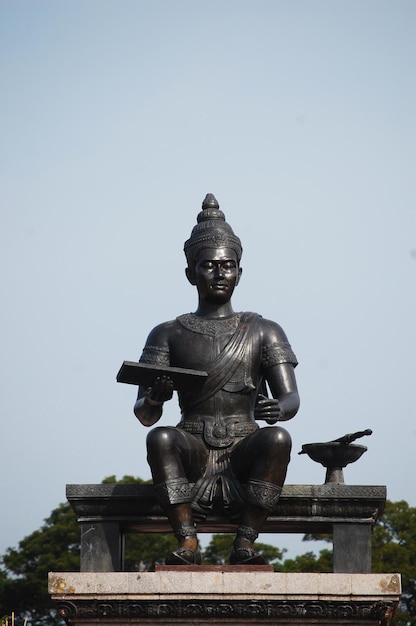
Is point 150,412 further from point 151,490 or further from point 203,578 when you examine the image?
point 203,578

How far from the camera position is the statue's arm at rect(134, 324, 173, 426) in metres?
11.3

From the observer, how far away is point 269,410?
1141 cm

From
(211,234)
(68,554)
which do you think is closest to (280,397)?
(211,234)

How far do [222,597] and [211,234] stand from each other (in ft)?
10.0

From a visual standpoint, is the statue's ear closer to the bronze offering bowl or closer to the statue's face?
the statue's face

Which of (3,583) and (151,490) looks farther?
(3,583)

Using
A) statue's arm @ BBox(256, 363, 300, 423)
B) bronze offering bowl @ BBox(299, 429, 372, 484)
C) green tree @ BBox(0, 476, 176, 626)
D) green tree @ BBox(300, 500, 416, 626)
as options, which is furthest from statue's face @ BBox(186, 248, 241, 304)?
green tree @ BBox(0, 476, 176, 626)

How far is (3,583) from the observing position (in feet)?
115

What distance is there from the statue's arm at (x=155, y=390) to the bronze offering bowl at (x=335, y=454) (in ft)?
4.06

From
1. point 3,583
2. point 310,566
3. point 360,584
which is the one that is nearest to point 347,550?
point 360,584

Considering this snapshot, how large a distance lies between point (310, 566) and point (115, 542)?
68.3 ft

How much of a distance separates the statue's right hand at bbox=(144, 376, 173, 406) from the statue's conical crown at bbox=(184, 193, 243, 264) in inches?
53.5

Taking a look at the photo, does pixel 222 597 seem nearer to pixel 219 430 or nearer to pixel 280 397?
pixel 219 430

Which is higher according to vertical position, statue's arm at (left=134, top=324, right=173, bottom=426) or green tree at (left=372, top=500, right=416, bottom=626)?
green tree at (left=372, top=500, right=416, bottom=626)
